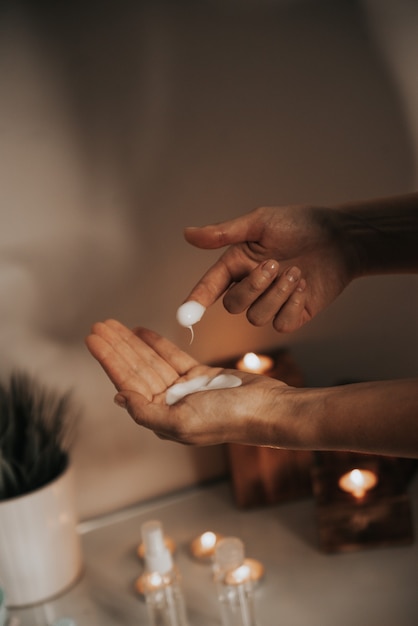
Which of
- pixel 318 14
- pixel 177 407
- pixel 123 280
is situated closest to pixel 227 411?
pixel 177 407

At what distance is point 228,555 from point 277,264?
369 millimetres

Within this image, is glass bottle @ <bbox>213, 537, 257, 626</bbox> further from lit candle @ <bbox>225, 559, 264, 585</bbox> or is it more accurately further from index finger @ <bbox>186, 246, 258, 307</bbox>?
index finger @ <bbox>186, 246, 258, 307</bbox>

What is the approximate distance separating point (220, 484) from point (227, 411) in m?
0.50

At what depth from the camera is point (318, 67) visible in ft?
3.56

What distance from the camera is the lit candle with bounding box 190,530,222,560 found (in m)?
1.06

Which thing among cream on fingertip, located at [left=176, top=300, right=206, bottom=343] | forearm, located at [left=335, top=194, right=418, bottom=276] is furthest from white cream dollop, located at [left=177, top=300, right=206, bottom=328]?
forearm, located at [left=335, top=194, right=418, bottom=276]

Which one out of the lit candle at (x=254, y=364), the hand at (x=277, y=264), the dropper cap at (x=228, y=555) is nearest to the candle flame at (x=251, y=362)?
the lit candle at (x=254, y=364)

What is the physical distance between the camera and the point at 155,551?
94 centimetres

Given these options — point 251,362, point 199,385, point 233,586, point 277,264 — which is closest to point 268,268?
point 277,264

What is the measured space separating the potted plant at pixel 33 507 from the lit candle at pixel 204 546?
6.6 inches

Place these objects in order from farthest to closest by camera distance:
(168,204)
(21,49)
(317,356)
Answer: (317,356), (168,204), (21,49)

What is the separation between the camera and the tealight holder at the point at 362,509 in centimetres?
100

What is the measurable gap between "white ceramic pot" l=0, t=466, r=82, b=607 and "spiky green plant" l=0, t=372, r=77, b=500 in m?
0.03

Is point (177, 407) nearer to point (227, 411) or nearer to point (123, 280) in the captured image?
point (227, 411)
